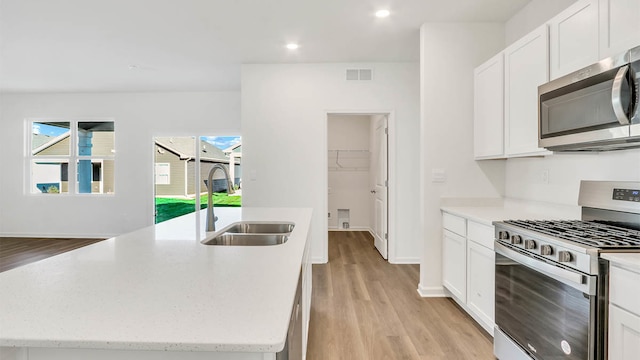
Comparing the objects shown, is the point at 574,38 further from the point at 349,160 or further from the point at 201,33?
the point at 349,160

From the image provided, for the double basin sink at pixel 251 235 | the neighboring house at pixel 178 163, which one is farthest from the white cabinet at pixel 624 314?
the neighboring house at pixel 178 163

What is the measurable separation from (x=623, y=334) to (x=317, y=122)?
3.47 m

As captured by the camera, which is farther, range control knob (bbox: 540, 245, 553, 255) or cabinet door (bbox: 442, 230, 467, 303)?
cabinet door (bbox: 442, 230, 467, 303)

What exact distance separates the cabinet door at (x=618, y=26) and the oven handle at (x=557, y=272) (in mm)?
1143

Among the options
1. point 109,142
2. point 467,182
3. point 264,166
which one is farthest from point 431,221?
point 109,142

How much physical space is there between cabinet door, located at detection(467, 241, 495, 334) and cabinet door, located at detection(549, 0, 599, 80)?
4.23ft

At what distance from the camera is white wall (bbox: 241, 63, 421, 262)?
4.11 metres

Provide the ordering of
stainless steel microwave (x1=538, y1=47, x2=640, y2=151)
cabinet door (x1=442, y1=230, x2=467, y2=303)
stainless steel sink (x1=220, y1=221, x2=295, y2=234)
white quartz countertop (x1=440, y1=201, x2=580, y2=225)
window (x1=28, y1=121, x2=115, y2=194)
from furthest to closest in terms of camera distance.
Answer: window (x1=28, y1=121, x2=115, y2=194) < cabinet door (x1=442, y1=230, x2=467, y2=303) < white quartz countertop (x1=440, y1=201, x2=580, y2=225) < stainless steel sink (x1=220, y1=221, x2=295, y2=234) < stainless steel microwave (x1=538, y1=47, x2=640, y2=151)

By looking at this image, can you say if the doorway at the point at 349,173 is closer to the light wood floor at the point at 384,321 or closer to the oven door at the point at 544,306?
the light wood floor at the point at 384,321

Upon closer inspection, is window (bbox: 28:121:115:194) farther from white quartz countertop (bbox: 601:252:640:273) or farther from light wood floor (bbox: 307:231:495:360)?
white quartz countertop (bbox: 601:252:640:273)

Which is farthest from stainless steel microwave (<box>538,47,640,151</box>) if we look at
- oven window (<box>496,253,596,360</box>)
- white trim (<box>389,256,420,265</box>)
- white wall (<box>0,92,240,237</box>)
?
white wall (<box>0,92,240,237</box>)

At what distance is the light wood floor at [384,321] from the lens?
208 centimetres

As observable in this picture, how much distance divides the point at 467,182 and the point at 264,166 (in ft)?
8.29

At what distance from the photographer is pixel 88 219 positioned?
19.1 feet
